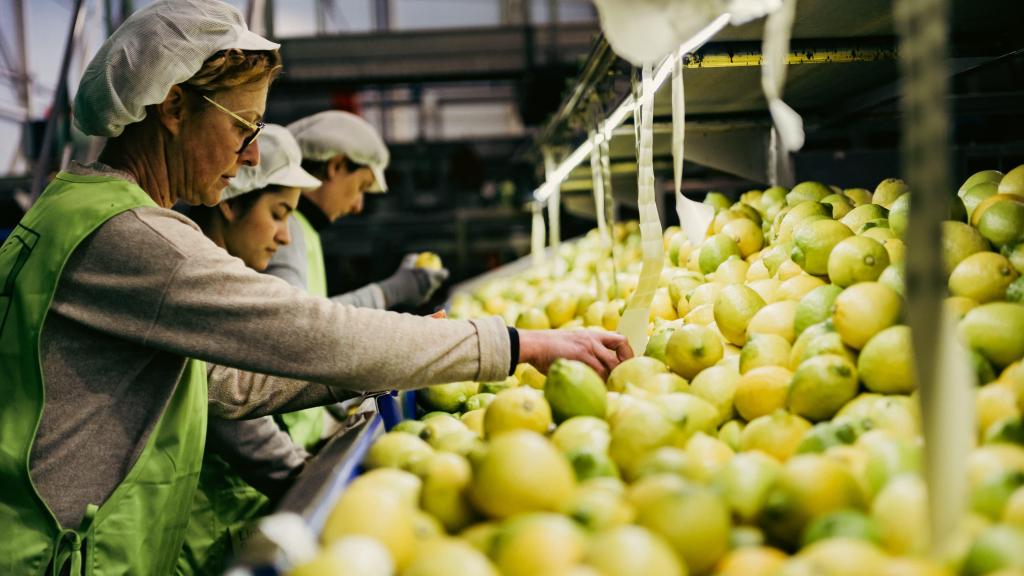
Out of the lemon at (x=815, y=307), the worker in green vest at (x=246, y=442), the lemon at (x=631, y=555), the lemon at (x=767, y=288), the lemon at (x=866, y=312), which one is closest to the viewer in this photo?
the lemon at (x=631, y=555)

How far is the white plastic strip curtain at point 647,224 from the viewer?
1969 mm

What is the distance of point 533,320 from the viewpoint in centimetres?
323

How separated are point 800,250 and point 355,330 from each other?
1.30 meters

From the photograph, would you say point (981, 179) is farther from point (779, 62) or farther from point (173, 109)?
point (173, 109)

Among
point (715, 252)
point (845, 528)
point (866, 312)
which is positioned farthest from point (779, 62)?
point (715, 252)

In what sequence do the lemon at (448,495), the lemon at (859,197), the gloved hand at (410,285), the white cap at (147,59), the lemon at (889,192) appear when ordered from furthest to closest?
the gloved hand at (410,285), the lemon at (859,197), the lemon at (889,192), the white cap at (147,59), the lemon at (448,495)

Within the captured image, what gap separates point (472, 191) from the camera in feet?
33.5

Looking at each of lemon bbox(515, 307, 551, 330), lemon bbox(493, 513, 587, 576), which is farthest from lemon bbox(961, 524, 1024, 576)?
lemon bbox(515, 307, 551, 330)

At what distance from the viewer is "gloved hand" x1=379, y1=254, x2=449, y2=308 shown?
4.68 m

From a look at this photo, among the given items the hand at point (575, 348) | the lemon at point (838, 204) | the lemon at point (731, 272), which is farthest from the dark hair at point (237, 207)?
the lemon at point (838, 204)

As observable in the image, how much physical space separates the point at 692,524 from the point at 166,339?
4.29 ft

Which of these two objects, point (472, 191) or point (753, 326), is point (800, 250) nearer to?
point (753, 326)

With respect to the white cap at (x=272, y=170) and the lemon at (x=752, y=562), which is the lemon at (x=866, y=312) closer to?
the lemon at (x=752, y=562)

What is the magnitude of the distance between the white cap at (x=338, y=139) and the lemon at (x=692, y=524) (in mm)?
3540
